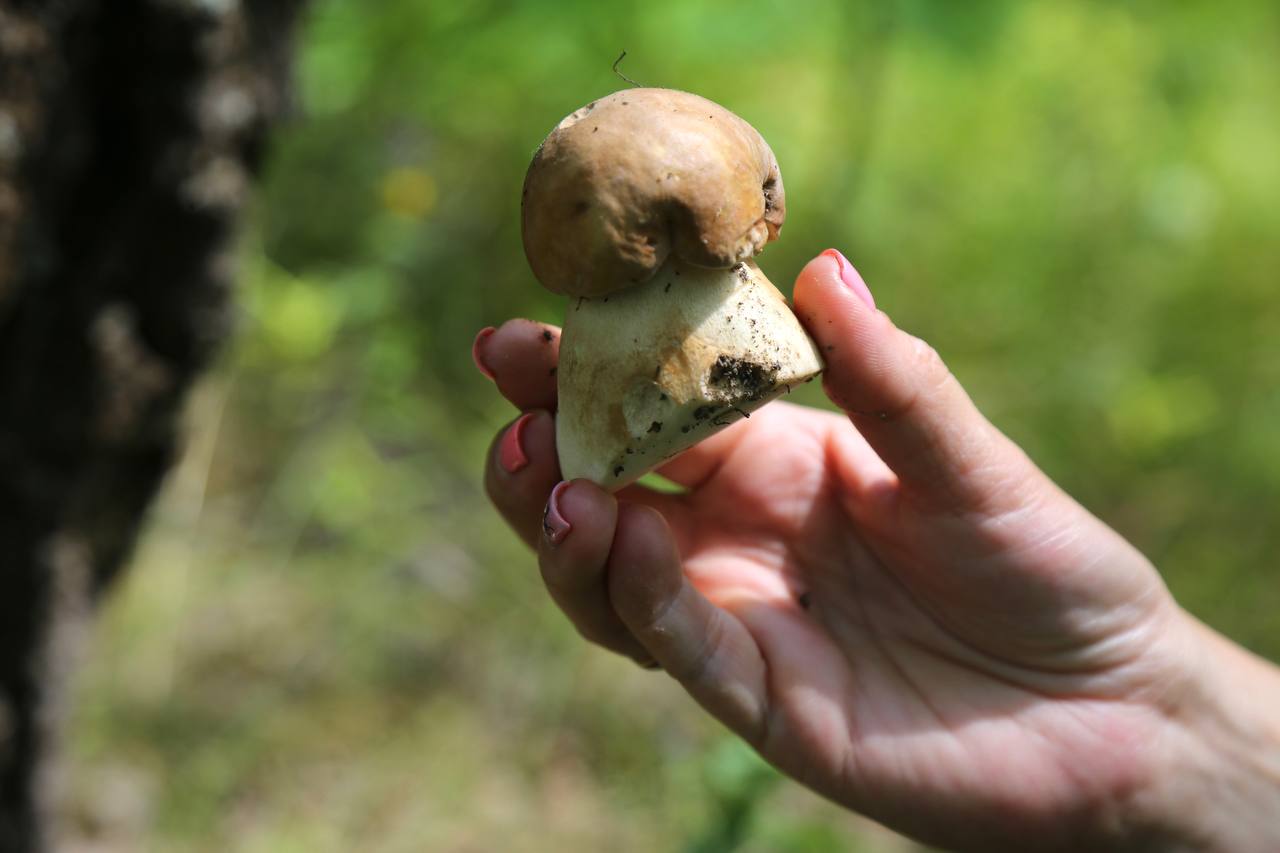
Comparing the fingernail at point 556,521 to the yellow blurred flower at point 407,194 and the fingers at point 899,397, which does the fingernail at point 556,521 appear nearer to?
the fingers at point 899,397

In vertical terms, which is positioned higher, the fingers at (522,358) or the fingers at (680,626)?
the fingers at (522,358)

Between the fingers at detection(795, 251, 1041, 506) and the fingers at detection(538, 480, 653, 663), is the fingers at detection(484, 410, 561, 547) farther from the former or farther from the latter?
the fingers at detection(795, 251, 1041, 506)

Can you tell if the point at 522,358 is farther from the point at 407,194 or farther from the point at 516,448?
the point at 407,194

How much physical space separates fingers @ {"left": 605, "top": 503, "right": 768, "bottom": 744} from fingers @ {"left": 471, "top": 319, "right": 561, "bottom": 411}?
0.88 feet

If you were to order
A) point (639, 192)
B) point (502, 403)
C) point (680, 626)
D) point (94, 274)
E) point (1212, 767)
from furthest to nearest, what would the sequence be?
1. point (502, 403)
2. point (94, 274)
3. point (1212, 767)
4. point (680, 626)
5. point (639, 192)

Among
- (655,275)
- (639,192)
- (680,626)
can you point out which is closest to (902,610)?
(680,626)

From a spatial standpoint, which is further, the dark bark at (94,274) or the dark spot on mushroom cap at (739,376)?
the dark bark at (94,274)

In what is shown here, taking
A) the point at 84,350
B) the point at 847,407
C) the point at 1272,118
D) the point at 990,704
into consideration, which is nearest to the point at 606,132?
the point at 847,407

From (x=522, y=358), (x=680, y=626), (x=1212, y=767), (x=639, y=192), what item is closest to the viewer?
(x=639, y=192)

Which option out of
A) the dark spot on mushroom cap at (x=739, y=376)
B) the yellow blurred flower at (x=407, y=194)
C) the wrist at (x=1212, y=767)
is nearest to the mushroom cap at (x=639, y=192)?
the dark spot on mushroom cap at (x=739, y=376)

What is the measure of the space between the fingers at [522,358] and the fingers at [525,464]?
0.06 metres

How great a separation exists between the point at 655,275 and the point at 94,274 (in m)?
1.21

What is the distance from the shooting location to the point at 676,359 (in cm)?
120

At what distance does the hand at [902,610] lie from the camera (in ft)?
4.19
